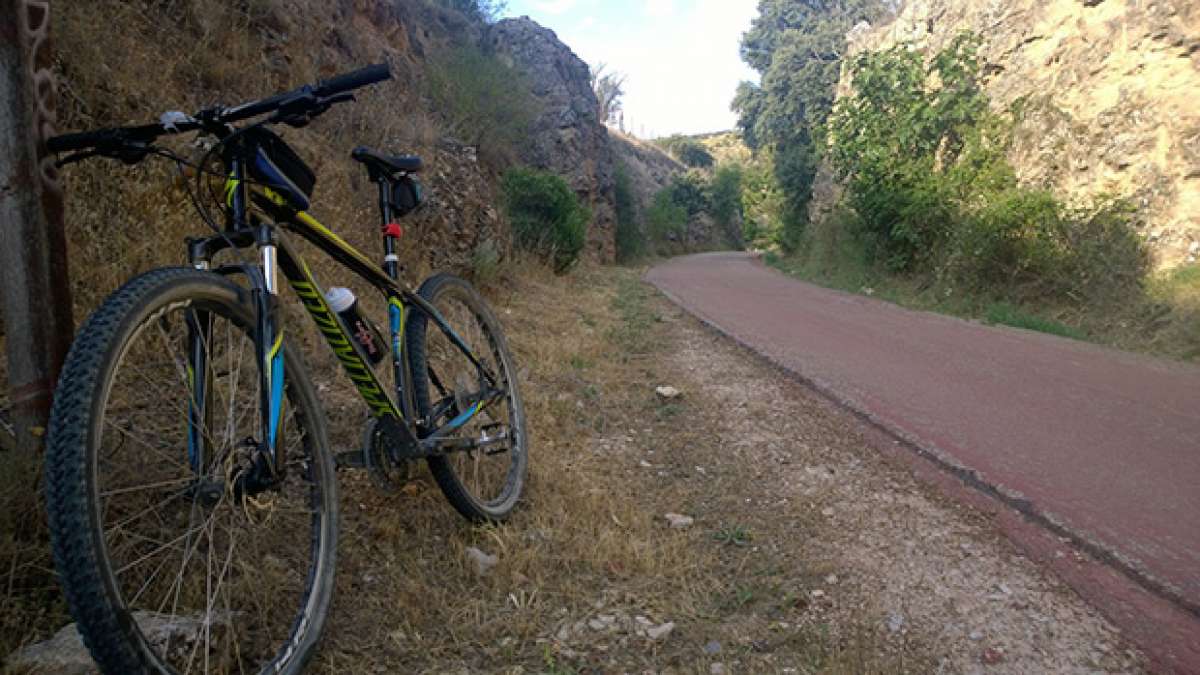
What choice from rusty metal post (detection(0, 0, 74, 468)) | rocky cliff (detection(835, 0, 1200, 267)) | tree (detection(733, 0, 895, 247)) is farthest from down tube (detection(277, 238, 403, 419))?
tree (detection(733, 0, 895, 247))

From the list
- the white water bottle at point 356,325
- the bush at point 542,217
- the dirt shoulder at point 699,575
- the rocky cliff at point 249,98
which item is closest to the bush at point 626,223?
the rocky cliff at point 249,98

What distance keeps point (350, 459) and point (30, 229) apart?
3.61ft

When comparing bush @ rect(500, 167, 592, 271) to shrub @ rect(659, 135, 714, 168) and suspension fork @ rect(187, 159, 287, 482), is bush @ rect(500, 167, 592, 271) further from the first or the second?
shrub @ rect(659, 135, 714, 168)

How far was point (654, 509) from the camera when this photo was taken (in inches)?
119

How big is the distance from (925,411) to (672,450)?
178cm

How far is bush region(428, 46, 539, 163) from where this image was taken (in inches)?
473

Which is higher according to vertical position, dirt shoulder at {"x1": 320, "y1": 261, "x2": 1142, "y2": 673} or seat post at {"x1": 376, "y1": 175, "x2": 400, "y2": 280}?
seat post at {"x1": 376, "y1": 175, "x2": 400, "y2": 280}

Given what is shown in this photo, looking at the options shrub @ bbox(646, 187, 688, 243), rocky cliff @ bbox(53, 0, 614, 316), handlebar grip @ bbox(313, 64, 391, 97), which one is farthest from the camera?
shrub @ bbox(646, 187, 688, 243)

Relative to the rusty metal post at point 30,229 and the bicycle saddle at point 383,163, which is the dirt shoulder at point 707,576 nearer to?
the rusty metal post at point 30,229

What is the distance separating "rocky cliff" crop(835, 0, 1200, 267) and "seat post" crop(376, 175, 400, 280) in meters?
9.26

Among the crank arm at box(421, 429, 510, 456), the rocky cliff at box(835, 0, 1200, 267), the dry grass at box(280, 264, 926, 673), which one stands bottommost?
the dry grass at box(280, 264, 926, 673)

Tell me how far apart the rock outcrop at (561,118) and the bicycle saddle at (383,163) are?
1632 cm

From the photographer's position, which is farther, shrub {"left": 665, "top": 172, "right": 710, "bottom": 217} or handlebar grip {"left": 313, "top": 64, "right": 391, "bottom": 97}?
shrub {"left": 665, "top": 172, "right": 710, "bottom": 217}

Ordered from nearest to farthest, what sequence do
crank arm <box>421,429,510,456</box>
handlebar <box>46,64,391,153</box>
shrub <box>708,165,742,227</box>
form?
handlebar <box>46,64,391,153</box>, crank arm <box>421,429,510,456</box>, shrub <box>708,165,742,227</box>
